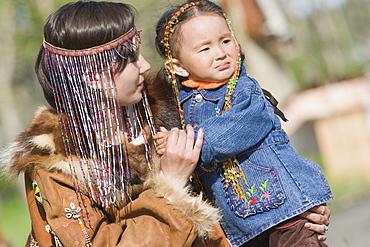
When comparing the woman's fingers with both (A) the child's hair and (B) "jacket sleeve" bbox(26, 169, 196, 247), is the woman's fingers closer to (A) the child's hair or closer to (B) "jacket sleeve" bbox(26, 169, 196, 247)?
(B) "jacket sleeve" bbox(26, 169, 196, 247)

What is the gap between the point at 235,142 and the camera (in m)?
2.49

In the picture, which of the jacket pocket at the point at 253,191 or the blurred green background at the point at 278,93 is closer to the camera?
the jacket pocket at the point at 253,191

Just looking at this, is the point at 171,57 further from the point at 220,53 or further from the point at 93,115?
the point at 93,115

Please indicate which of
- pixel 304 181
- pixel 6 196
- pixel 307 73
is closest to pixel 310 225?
pixel 304 181

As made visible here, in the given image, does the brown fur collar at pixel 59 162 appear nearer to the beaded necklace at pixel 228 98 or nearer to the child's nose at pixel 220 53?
the beaded necklace at pixel 228 98

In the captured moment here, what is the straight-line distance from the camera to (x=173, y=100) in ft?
9.23

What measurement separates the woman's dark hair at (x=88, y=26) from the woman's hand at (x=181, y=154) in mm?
417

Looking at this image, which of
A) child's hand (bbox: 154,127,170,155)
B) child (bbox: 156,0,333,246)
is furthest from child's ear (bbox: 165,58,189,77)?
child's hand (bbox: 154,127,170,155)

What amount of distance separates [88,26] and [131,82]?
0.32m

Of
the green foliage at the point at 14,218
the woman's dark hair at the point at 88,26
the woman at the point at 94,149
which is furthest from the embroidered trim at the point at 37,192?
the green foliage at the point at 14,218

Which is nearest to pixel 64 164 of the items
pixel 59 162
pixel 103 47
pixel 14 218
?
pixel 59 162

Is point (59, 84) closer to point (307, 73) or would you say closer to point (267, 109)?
point (267, 109)

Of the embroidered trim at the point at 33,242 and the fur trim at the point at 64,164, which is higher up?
the fur trim at the point at 64,164

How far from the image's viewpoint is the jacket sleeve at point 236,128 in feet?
8.15
